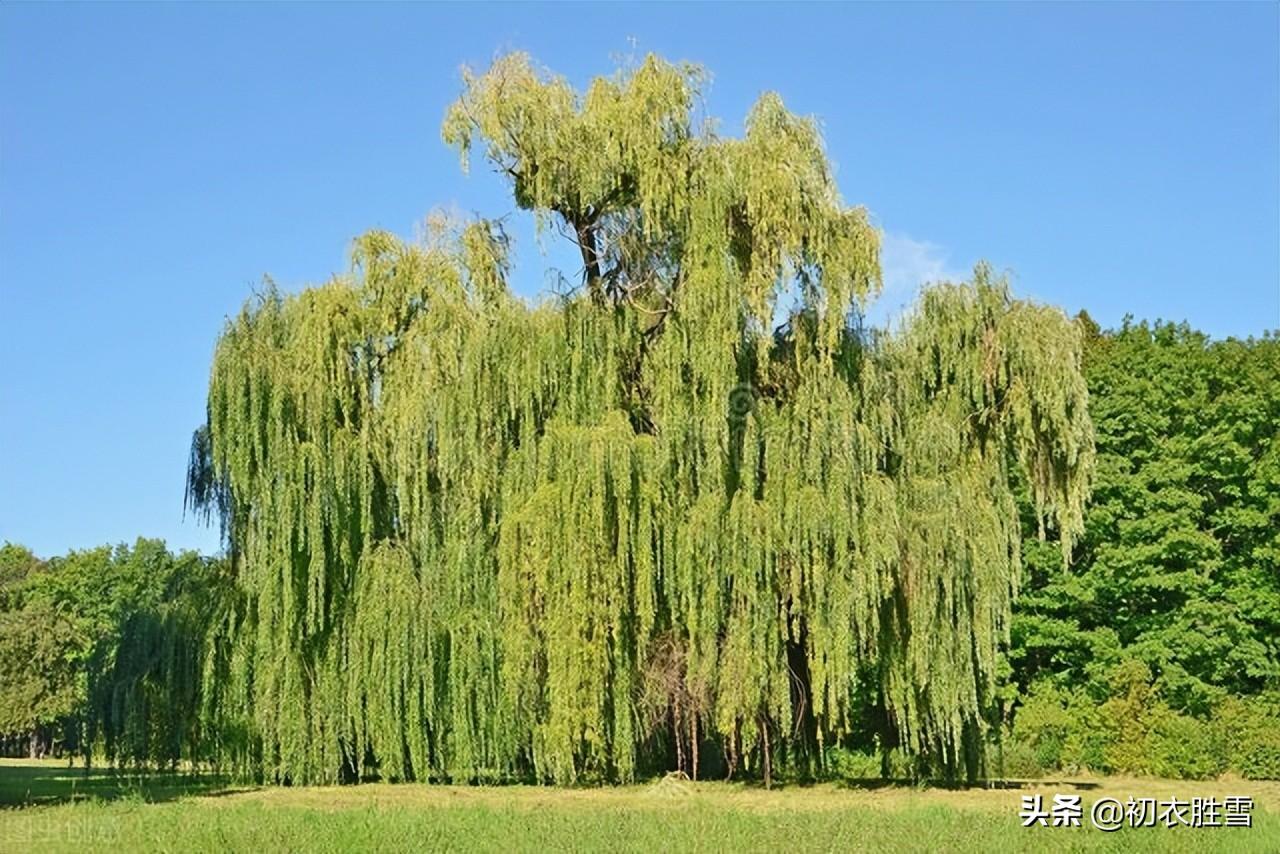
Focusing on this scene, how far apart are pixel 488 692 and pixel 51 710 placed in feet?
29.4

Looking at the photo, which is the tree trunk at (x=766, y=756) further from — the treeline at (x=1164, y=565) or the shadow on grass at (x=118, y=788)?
the treeline at (x=1164, y=565)

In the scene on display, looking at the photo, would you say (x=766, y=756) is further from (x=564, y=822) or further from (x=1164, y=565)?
(x=1164, y=565)

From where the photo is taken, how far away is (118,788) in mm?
20922

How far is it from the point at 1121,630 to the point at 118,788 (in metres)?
21.4

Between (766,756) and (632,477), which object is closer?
(632,477)

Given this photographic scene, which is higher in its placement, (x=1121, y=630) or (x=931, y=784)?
(x=1121, y=630)

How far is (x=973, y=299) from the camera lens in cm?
2131

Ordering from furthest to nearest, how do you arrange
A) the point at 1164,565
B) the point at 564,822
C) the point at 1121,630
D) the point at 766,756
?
1. the point at 1121,630
2. the point at 1164,565
3. the point at 766,756
4. the point at 564,822

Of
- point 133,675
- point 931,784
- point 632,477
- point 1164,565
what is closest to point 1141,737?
point 1164,565

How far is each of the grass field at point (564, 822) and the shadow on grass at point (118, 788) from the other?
0.36 ft

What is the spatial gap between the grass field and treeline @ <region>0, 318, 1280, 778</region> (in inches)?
107

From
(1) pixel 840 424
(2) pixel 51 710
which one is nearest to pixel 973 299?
(1) pixel 840 424

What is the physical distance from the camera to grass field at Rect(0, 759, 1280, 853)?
13.0 meters

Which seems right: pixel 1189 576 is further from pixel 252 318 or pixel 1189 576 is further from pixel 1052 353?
pixel 252 318
